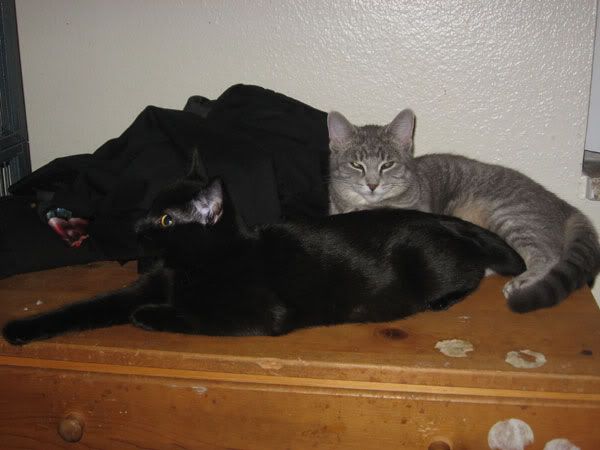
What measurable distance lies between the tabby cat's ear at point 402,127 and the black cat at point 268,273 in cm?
41

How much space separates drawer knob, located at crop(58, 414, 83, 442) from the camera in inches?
34.3

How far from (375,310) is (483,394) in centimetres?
22

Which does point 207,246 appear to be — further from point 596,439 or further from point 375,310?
point 596,439

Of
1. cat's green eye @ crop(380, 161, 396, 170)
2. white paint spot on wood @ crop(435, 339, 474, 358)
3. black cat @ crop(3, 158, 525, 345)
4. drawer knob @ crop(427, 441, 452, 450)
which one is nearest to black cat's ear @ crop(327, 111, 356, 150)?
cat's green eye @ crop(380, 161, 396, 170)

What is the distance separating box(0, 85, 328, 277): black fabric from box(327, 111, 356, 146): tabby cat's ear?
92 millimetres

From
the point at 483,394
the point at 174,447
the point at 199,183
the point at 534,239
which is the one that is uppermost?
the point at 199,183

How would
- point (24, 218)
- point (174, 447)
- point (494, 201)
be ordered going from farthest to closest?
1. point (494, 201)
2. point (24, 218)
3. point (174, 447)

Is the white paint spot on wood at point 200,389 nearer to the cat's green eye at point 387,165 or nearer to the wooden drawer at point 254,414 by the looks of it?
the wooden drawer at point 254,414

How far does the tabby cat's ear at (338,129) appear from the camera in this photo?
54.1 inches

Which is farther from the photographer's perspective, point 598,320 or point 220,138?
point 220,138

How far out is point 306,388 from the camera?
838 millimetres

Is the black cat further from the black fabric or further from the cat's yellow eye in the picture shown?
the black fabric

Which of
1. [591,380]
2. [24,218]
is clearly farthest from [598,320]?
[24,218]

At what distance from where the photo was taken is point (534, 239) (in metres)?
1.20
